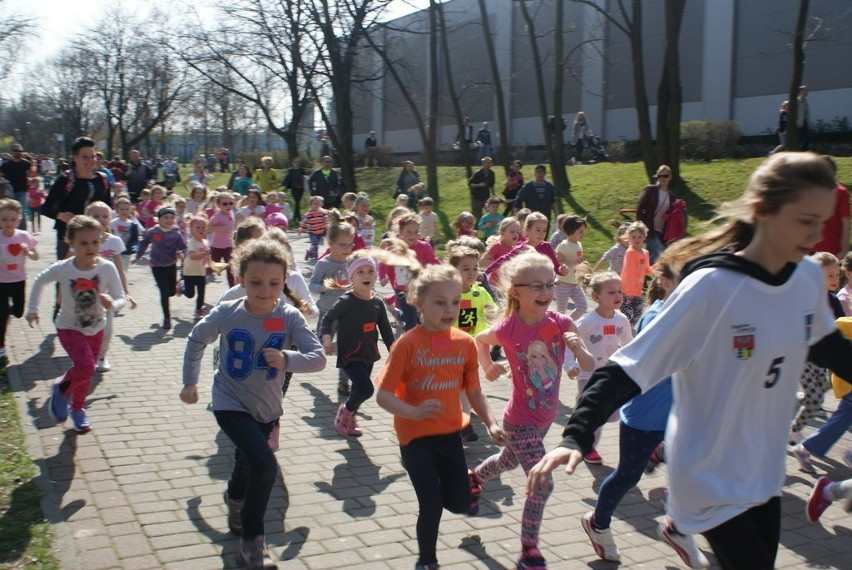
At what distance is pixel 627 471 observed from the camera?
195 inches

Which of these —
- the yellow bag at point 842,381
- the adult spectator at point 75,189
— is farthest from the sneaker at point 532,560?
the adult spectator at point 75,189

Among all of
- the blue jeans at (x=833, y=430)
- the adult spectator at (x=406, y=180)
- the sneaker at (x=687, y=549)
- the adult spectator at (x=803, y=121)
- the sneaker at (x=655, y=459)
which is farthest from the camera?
the adult spectator at (x=406, y=180)

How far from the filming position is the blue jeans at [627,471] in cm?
494

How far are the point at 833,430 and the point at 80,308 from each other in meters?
5.77

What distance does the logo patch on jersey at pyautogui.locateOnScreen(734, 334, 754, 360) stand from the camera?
9.35 ft

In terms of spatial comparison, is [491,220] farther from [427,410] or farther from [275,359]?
[427,410]

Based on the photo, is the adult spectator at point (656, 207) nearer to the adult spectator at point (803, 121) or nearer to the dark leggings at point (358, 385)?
the adult spectator at point (803, 121)

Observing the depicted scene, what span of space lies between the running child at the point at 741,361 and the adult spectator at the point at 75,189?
8003 mm

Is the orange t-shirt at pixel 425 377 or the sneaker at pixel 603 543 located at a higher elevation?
the orange t-shirt at pixel 425 377

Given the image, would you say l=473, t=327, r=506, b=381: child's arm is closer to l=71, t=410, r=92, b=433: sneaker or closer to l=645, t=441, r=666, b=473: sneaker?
l=645, t=441, r=666, b=473: sneaker

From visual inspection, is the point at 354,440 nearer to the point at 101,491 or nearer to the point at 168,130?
the point at 101,491

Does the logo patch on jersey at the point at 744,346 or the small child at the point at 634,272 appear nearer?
the logo patch on jersey at the point at 744,346

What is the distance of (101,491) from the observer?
18.9 ft

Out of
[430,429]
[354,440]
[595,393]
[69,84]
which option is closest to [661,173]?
[354,440]
